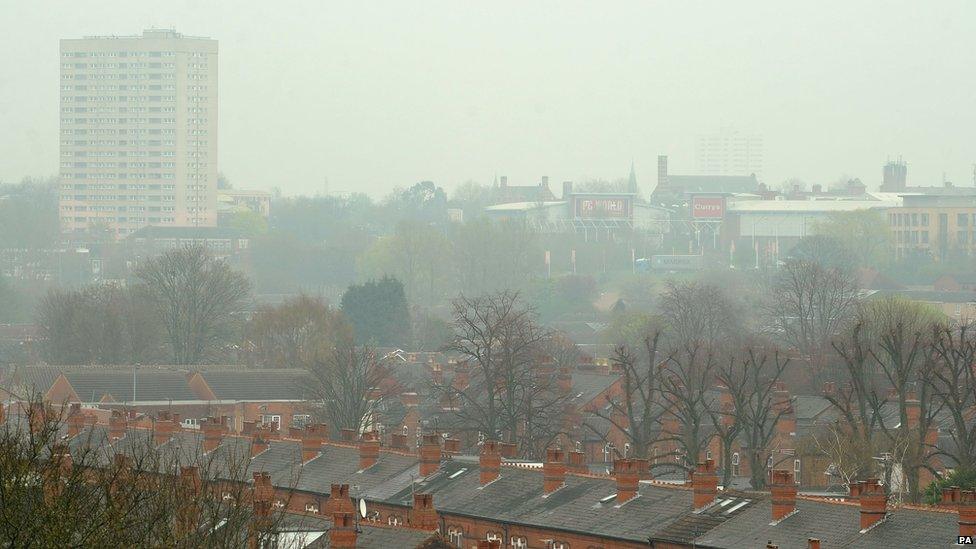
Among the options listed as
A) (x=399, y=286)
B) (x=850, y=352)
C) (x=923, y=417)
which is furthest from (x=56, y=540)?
(x=399, y=286)

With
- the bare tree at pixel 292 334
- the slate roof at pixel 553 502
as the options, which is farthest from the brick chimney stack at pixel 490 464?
the bare tree at pixel 292 334

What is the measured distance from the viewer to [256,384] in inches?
3260

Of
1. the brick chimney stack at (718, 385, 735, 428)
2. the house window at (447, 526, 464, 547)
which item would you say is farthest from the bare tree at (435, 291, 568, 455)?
the house window at (447, 526, 464, 547)

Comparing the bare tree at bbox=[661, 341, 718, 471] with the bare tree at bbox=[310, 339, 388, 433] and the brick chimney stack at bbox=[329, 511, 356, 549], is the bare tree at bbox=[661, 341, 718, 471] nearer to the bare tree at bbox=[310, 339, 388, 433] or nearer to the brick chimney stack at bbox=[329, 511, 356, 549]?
the bare tree at bbox=[310, 339, 388, 433]

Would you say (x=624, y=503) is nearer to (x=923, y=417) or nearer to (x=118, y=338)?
(x=923, y=417)

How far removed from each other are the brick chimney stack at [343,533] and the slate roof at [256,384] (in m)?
46.4

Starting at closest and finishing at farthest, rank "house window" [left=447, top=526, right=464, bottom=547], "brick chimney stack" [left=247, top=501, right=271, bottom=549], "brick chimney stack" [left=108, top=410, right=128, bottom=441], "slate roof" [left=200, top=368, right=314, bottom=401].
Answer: "brick chimney stack" [left=247, top=501, right=271, bottom=549] → "house window" [left=447, top=526, right=464, bottom=547] → "brick chimney stack" [left=108, top=410, right=128, bottom=441] → "slate roof" [left=200, top=368, right=314, bottom=401]

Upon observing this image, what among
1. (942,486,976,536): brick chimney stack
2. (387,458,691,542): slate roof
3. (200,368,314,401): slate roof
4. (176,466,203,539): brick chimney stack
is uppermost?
(176,466,203,539): brick chimney stack

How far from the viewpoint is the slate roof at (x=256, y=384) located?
81.1 metres

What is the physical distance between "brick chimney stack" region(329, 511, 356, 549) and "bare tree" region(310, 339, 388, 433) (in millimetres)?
33471

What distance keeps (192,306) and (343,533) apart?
7036cm

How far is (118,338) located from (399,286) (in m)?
23.2

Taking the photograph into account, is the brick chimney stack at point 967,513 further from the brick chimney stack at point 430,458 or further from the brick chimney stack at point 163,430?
the brick chimney stack at point 163,430

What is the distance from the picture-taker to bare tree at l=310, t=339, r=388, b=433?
70000 millimetres
